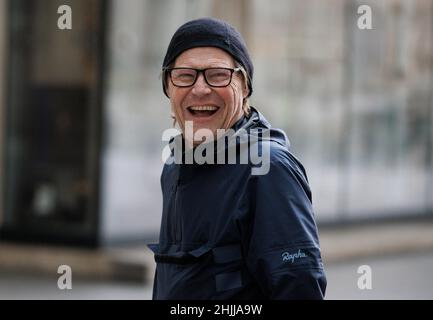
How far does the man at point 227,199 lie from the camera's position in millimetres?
2963

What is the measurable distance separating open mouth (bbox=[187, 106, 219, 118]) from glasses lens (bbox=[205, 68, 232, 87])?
77 millimetres

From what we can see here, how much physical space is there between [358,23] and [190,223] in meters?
9.59

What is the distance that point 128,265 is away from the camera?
986 cm

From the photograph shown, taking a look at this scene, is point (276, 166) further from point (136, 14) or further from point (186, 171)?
point (136, 14)

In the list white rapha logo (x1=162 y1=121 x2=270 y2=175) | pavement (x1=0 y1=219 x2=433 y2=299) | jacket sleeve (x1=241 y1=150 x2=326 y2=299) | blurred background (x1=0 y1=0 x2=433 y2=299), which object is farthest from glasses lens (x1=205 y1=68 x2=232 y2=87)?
blurred background (x1=0 y1=0 x2=433 y2=299)

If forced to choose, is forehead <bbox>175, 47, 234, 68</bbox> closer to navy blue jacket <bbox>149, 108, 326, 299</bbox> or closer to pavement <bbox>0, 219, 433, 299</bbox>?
navy blue jacket <bbox>149, 108, 326, 299</bbox>

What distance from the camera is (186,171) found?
3.21 m

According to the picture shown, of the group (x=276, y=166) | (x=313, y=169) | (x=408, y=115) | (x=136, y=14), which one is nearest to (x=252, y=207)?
(x=276, y=166)

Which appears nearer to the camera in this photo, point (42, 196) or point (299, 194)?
point (299, 194)

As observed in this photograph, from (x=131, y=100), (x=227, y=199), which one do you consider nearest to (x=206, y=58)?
(x=227, y=199)

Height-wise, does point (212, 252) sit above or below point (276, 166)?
below

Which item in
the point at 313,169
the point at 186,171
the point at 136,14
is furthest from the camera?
the point at 313,169

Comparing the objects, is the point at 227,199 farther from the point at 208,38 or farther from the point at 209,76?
the point at 208,38

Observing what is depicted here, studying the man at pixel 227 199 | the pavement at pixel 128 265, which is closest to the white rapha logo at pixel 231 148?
the man at pixel 227 199
